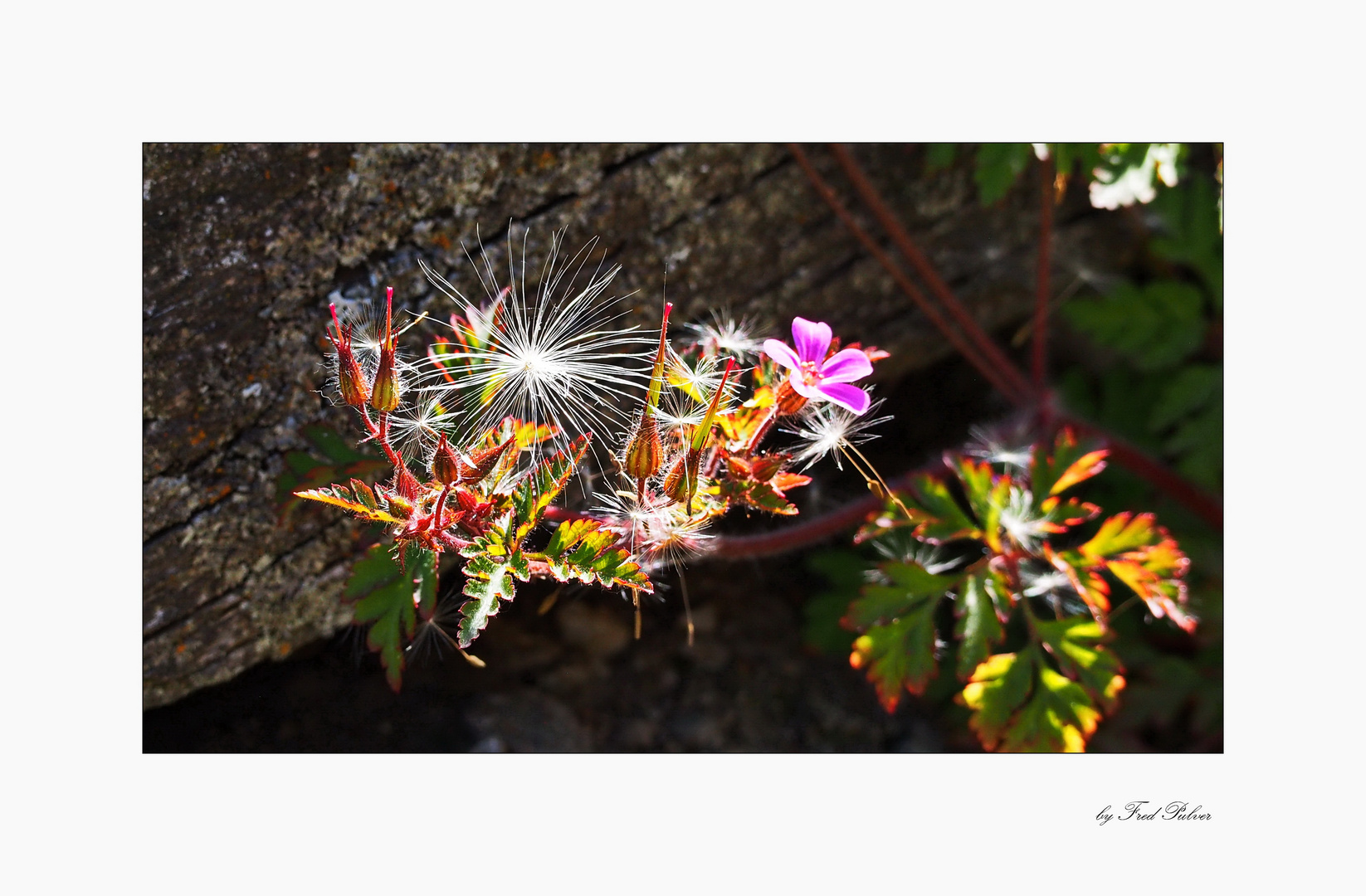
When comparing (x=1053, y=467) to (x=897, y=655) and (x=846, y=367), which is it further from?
(x=846, y=367)

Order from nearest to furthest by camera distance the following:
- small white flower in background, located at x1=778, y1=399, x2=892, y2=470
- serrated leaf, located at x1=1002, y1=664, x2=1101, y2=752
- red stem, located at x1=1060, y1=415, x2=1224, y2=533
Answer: small white flower in background, located at x1=778, y1=399, x2=892, y2=470
serrated leaf, located at x1=1002, y1=664, x2=1101, y2=752
red stem, located at x1=1060, y1=415, x2=1224, y2=533

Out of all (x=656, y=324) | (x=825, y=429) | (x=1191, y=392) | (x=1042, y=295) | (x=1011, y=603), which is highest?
(x=1042, y=295)

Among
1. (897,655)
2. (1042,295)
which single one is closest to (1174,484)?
(1042,295)

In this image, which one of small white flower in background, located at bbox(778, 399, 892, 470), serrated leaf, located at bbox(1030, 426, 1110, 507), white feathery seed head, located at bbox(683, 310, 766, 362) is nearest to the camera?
small white flower in background, located at bbox(778, 399, 892, 470)

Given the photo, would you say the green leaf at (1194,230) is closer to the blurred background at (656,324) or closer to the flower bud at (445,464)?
the blurred background at (656,324)

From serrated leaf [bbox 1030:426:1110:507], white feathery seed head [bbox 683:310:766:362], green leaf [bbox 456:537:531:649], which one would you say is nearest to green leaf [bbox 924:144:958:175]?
white feathery seed head [bbox 683:310:766:362]

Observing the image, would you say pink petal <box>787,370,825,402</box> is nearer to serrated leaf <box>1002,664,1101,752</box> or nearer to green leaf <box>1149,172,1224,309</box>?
serrated leaf <box>1002,664,1101,752</box>

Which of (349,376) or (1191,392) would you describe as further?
(1191,392)
